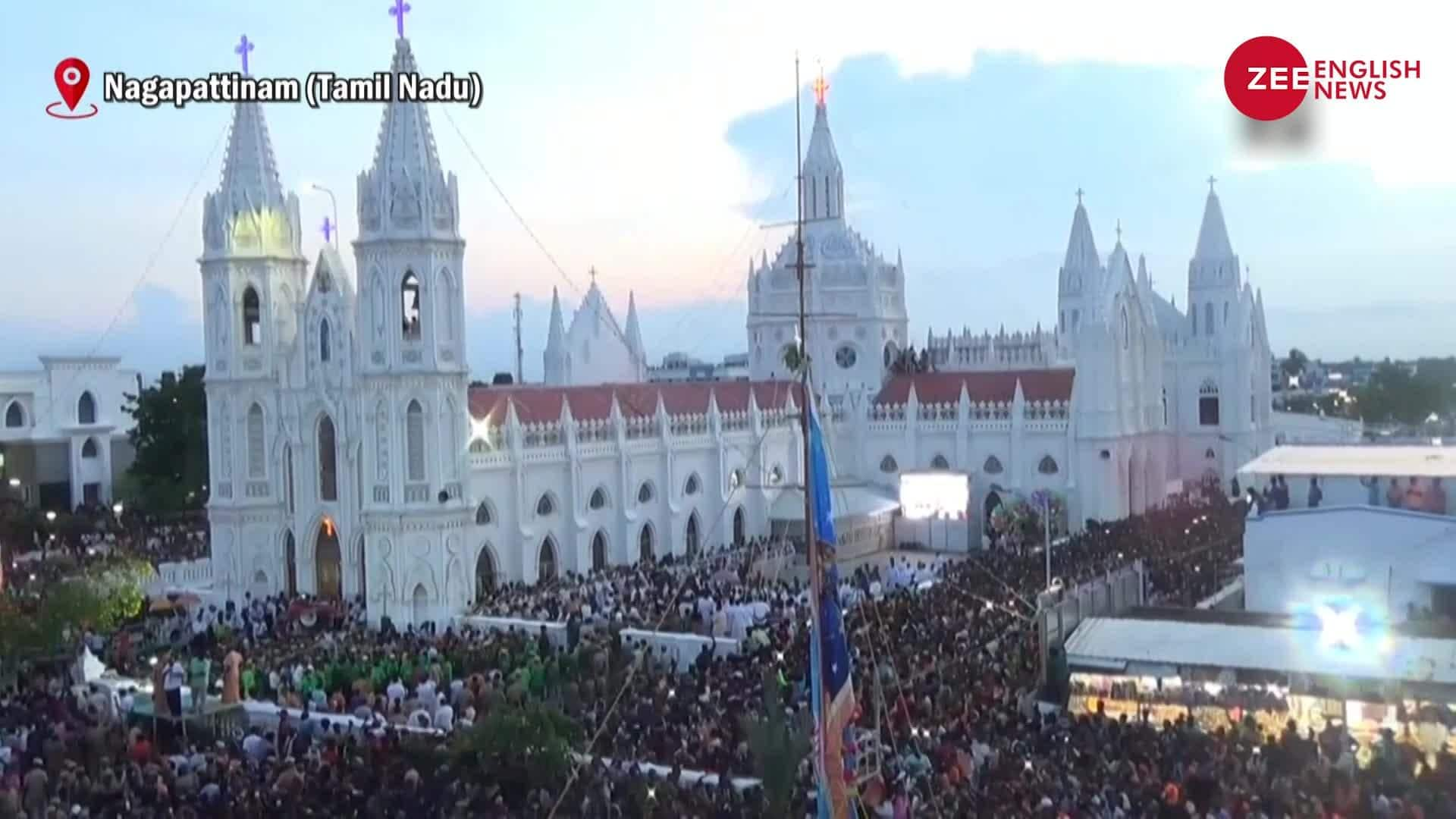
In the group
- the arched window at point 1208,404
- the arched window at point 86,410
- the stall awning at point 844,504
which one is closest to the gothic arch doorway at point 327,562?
the stall awning at point 844,504

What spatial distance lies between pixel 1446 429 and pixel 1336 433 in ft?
20.1

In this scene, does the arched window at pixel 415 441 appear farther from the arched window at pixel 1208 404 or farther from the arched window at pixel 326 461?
the arched window at pixel 1208 404

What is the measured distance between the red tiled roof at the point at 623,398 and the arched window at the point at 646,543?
3.23m

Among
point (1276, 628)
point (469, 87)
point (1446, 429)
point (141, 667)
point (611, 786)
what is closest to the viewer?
point (611, 786)

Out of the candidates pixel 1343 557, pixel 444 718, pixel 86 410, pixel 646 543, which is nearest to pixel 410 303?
pixel 646 543

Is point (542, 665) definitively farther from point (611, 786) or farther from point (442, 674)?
point (611, 786)

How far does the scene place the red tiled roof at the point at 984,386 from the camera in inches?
1785

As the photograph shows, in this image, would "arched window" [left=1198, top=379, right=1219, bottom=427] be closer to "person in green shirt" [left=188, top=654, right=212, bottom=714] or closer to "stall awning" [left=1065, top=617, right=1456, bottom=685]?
"stall awning" [left=1065, top=617, right=1456, bottom=685]

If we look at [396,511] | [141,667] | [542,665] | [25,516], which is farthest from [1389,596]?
[25,516]

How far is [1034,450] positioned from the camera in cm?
4444

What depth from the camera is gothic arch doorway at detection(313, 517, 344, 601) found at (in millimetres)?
33469

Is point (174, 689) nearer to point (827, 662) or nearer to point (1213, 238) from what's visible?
point (827, 662)

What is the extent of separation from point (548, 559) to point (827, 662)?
26.0 m

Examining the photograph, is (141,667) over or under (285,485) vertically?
under
